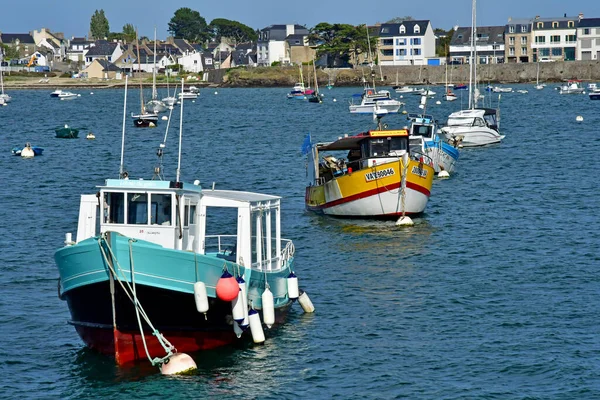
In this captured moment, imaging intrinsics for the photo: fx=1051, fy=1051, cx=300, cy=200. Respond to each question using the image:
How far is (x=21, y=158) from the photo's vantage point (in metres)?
72.1

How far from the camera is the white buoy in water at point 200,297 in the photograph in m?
A: 21.7

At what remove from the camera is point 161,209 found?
2294 centimetres

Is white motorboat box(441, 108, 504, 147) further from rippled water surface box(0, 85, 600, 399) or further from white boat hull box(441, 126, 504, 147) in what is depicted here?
rippled water surface box(0, 85, 600, 399)

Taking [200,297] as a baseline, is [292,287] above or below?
below

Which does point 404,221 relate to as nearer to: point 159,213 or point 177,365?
point 159,213

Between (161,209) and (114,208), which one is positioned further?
(161,209)

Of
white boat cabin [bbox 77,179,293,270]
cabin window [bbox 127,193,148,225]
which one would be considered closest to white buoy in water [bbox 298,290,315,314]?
white boat cabin [bbox 77,179,293,270]

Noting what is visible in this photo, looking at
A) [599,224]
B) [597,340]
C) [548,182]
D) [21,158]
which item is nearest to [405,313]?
[597,340]

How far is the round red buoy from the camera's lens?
72.4 feet

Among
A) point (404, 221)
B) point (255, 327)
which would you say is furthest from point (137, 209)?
point (404, 221)

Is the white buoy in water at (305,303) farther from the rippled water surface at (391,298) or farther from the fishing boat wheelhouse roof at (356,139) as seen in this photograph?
the fishing boat wheelhouse roof at (356,139)

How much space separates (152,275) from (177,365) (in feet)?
6.74

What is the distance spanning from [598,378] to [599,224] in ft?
66.5


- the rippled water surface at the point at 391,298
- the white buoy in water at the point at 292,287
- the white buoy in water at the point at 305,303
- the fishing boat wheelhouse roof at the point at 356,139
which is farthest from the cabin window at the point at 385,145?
the white buoy in water at the point at 292,287
